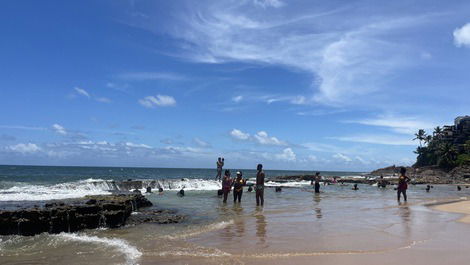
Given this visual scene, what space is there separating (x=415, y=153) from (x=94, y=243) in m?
113

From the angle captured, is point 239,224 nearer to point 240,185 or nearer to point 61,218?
point 61,218

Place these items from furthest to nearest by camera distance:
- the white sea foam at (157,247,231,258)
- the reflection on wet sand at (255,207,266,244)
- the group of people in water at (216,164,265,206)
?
the group of people in water at (216,164,265,206), the reflection on wet sand at (255,207,266,244), the white sea foam at (157,247,231,258)

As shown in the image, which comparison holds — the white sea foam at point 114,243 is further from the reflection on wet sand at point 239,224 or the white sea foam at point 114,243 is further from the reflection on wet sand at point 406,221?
the reflection on wet sand at point 406,221

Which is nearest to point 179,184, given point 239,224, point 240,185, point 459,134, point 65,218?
point 240,185

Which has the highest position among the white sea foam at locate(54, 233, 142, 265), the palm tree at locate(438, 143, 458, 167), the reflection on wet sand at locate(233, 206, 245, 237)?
the palm tree at locate(438, 143, 458, 167)

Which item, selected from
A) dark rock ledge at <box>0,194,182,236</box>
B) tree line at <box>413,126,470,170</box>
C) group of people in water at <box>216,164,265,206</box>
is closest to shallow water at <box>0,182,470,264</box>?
dark rock ledge at <box>0,194,182,236</box>

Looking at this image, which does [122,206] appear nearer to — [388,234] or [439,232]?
[388,234]

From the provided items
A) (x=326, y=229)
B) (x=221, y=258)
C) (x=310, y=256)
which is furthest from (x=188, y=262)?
(x=326, y=229)

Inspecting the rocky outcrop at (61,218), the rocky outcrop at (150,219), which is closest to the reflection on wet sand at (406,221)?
the rocky outcrop at (150,219)

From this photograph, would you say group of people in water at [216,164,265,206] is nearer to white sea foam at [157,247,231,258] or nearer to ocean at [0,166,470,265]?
ocean at [0,166,470,265]

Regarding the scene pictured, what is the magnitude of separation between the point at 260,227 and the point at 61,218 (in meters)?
6.54

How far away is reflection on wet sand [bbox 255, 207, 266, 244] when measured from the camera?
10.4 m

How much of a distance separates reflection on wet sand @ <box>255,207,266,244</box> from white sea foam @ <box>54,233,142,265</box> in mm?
3177

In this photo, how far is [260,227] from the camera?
1236cm
